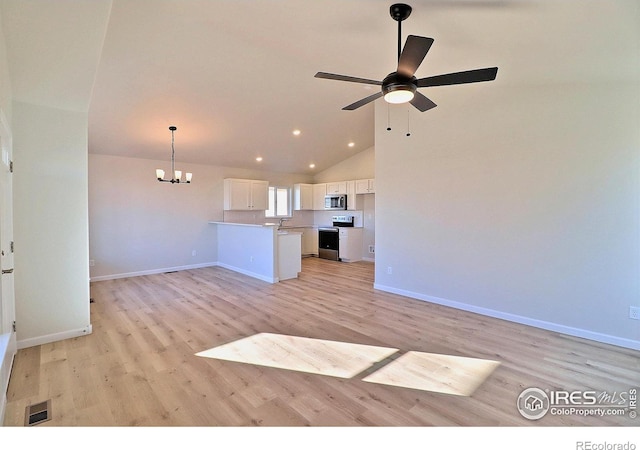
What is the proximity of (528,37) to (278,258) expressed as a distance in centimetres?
467

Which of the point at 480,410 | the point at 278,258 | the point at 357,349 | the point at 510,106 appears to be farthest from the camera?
the point at 278,258

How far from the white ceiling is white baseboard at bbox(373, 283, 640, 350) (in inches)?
101

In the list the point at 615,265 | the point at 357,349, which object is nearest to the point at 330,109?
the point at 357,349

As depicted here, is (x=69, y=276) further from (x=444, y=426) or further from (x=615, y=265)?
(x=615, y=265)

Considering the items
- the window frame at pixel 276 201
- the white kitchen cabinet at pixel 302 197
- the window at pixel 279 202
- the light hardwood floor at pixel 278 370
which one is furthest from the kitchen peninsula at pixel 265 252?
the white kitchen cabinet at pixel 302 197

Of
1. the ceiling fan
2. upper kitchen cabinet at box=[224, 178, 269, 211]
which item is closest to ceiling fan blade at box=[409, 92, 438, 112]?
the ceiling fan

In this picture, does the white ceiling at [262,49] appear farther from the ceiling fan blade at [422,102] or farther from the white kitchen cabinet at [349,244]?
the white kitchen cabinet at [349,244]

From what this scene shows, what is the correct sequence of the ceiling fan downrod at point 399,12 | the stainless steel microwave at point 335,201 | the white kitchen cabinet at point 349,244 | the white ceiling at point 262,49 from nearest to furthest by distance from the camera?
the white ceiling at point 262,49
the ceiling fan downrod at point 399,12
the white kitchen cabinet at point 349,244
the stainless steel microwave at point 335,201

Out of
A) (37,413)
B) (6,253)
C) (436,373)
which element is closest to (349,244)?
(436,373)

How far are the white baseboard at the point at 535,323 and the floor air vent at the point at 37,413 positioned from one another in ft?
13.6

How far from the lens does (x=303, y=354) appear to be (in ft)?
9.30

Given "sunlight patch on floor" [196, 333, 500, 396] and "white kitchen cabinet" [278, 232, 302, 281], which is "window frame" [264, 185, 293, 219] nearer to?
"white kitchen cabinet" [278, 232, 302, 281]

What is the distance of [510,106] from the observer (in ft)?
12.0

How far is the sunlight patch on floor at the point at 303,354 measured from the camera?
2.60m
